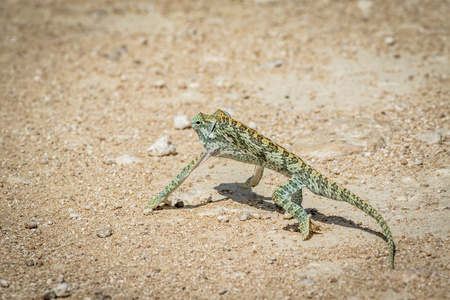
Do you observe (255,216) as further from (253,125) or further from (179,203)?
(253,125)

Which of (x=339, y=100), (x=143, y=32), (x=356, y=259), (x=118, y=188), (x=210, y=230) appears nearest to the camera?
(x=356, y=259)

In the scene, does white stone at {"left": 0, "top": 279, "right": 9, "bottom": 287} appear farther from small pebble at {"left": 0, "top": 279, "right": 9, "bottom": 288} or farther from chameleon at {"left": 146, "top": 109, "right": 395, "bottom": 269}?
chameleon at {"left": 146, "top": 109, "right": 395, "bottom": 269}

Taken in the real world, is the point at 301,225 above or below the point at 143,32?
below

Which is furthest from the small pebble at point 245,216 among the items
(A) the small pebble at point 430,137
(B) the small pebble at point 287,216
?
(A) the small pebble at point 430,137

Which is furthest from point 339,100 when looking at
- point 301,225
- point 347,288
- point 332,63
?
point 347,288

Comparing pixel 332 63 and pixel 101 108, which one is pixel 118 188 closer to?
pixel 101 108

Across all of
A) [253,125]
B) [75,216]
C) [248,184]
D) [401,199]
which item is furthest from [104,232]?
[401,199]

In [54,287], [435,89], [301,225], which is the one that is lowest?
[54,287]
